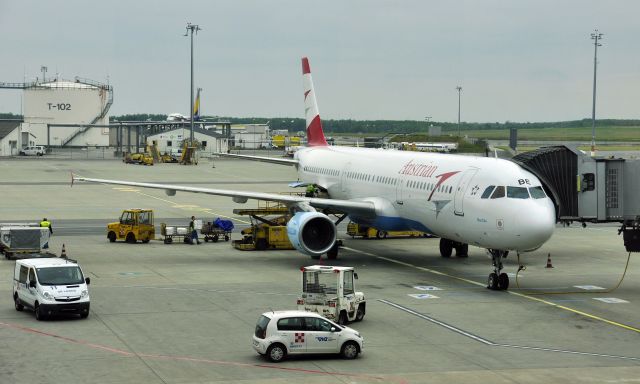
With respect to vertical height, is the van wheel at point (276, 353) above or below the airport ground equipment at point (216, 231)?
below

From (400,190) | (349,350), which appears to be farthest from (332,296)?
(400,190)

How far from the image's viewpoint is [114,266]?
46.1m

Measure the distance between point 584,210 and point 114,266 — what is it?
21.2 metres

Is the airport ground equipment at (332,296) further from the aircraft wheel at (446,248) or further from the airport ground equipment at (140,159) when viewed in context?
the airport ground equipment at (140,159)

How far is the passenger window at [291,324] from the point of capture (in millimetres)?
28203

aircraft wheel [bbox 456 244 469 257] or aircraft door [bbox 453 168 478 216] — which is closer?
aircraft door [bbox 453 168 478 216]

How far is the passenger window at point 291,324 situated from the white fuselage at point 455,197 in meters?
13.0

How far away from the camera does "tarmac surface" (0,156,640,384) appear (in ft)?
88.0

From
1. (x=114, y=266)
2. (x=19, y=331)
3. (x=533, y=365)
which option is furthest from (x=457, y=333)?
(x=114, y=266)

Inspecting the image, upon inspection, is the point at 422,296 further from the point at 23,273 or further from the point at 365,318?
the point at 23,273

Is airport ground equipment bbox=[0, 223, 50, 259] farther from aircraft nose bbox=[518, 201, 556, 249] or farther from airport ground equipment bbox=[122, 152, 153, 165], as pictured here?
airport ground equipment bbox=[122, 152, 153, 165]

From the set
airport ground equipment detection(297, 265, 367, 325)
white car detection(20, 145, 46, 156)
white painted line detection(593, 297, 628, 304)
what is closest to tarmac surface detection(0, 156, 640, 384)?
white painted line detection(593, 297, 628, 304)

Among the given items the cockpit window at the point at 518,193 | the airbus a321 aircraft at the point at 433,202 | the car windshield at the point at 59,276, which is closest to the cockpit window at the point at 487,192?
the airbus a321 aircraft at the point at 433,202

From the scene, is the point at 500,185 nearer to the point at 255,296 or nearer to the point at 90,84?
the point at 255,296
